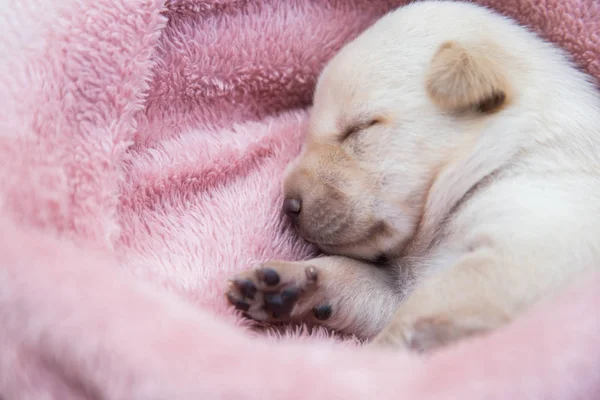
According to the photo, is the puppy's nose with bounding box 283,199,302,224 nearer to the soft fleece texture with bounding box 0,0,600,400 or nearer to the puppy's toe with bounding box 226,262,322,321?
the soft fleece texture with bounding box 0,0,600,400

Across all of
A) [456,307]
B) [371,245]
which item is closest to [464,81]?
[371,245]

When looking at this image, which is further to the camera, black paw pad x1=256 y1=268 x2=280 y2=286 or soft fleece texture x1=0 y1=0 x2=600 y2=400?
black paw pad x1=256 y1=268 x2=280 y2=286

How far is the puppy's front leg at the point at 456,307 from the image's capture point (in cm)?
111

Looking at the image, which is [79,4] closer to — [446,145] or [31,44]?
[31,44]

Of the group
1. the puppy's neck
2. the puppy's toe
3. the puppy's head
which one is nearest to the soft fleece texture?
the puppy's toe

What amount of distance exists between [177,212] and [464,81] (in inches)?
32.1

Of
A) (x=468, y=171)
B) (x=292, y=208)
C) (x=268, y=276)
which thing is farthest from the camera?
(x=292, y=208)

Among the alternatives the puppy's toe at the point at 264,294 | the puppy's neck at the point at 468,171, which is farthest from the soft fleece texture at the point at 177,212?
the puppy's neck at the point at 468,171

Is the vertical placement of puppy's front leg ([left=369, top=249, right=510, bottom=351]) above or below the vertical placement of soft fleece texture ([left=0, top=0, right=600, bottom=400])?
below

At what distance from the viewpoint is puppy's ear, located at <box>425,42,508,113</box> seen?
4.70 ft

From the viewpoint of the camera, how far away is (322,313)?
1.48 metres

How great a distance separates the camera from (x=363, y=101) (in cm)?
157

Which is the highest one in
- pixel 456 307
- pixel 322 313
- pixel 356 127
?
pixel 356 127

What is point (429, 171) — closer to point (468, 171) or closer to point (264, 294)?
point (468, 171)
